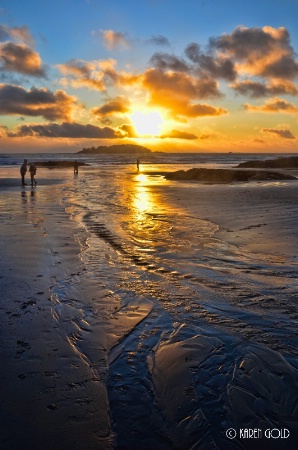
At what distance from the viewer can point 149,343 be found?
446 cm

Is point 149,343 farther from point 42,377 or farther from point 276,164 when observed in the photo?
point 276,164

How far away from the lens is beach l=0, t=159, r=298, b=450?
3.08 meters

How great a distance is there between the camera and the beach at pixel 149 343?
308 cm

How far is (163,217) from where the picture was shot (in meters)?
14.0

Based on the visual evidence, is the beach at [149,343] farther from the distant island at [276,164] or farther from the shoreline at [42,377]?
the distant island at [276,164]

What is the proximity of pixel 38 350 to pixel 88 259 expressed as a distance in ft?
12.8

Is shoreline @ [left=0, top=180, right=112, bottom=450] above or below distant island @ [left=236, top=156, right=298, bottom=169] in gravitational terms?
below

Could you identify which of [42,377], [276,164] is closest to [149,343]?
[42,377]

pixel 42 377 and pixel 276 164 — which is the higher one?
pixel 276 164

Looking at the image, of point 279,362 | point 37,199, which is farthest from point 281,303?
point 37,199

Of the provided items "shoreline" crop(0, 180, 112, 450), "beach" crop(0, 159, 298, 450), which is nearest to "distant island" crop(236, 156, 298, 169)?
"beach" crop(0, 159, 298, 450)

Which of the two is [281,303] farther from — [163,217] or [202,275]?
[163,217]

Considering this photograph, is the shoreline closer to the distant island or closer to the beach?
the beach

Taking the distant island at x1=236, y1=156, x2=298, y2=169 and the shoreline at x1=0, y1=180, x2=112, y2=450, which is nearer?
the shoreline at x1=0, y1=180, x2=112, y2=450
